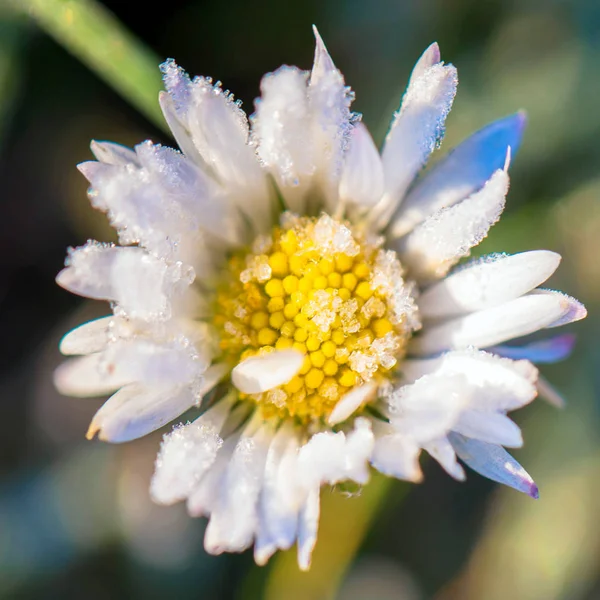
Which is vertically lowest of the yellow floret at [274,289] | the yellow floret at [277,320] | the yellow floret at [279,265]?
the yellow floret at [277,320]

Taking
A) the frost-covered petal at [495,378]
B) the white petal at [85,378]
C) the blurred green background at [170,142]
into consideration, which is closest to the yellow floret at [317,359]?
the frost-covered petal at [495,378]

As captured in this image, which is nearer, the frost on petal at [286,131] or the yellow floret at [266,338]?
the frost on petal at [286,131]

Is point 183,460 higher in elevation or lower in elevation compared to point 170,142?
lower

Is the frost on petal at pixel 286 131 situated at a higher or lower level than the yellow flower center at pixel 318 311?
higher

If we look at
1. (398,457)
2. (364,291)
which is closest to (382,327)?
(364,291)

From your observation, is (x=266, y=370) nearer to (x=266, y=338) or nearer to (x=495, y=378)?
(x=266, y=338)

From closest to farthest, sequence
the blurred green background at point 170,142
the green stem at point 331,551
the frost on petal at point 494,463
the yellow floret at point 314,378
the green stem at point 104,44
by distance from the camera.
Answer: the frost on petal at point 494,463, the yellow floret at point 314,378, the green stem at point 104,44, the green stem at point 331,551, the blurred green background at point 170,142

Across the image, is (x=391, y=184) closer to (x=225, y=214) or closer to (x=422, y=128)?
(x=422, y=128)

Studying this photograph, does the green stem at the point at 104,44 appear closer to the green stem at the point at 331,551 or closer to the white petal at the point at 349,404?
the white petal at the point at 349,404
